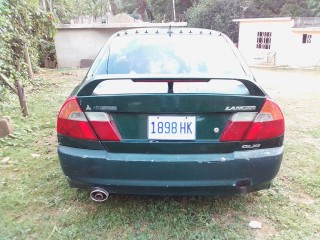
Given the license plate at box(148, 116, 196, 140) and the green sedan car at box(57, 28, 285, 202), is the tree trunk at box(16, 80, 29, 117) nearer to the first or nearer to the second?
the green sedan car at box(57, 28, 285, 202)

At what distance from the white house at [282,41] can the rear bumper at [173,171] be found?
21.0 m

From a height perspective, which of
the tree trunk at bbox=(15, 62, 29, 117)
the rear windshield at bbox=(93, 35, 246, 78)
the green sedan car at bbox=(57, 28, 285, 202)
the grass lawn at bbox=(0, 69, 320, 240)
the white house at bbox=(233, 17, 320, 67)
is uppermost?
the rear windshield at bbox=(93, 35, 246, 78)

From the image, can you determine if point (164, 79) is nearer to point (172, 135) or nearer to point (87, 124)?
point (172, 135)

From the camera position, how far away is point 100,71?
2.56m

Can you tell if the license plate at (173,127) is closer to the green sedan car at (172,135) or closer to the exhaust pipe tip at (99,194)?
the green sedan car at (172,135)

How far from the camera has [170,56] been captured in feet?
8.94

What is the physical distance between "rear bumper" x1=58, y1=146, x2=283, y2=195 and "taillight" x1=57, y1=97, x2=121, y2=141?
11 centimetres

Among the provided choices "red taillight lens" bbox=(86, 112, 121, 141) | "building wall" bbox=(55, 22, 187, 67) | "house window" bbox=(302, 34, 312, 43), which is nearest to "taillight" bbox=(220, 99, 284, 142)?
"red taillight lens" bbox=(86, 112, 121, 141)

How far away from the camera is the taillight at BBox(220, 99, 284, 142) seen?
2.07 m

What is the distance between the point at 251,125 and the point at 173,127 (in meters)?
0.51

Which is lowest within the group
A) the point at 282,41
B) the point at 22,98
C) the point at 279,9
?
the point at 282,41

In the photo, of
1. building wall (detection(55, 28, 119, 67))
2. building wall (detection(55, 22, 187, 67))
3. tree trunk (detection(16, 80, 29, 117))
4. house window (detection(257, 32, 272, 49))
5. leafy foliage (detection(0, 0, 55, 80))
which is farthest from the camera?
house window (detection(257, 32, 272, 49))

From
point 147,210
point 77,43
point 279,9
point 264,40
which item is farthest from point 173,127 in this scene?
point 279,9

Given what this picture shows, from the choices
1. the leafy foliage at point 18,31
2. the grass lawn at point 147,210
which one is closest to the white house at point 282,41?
the leafy foliage at point 18,31
